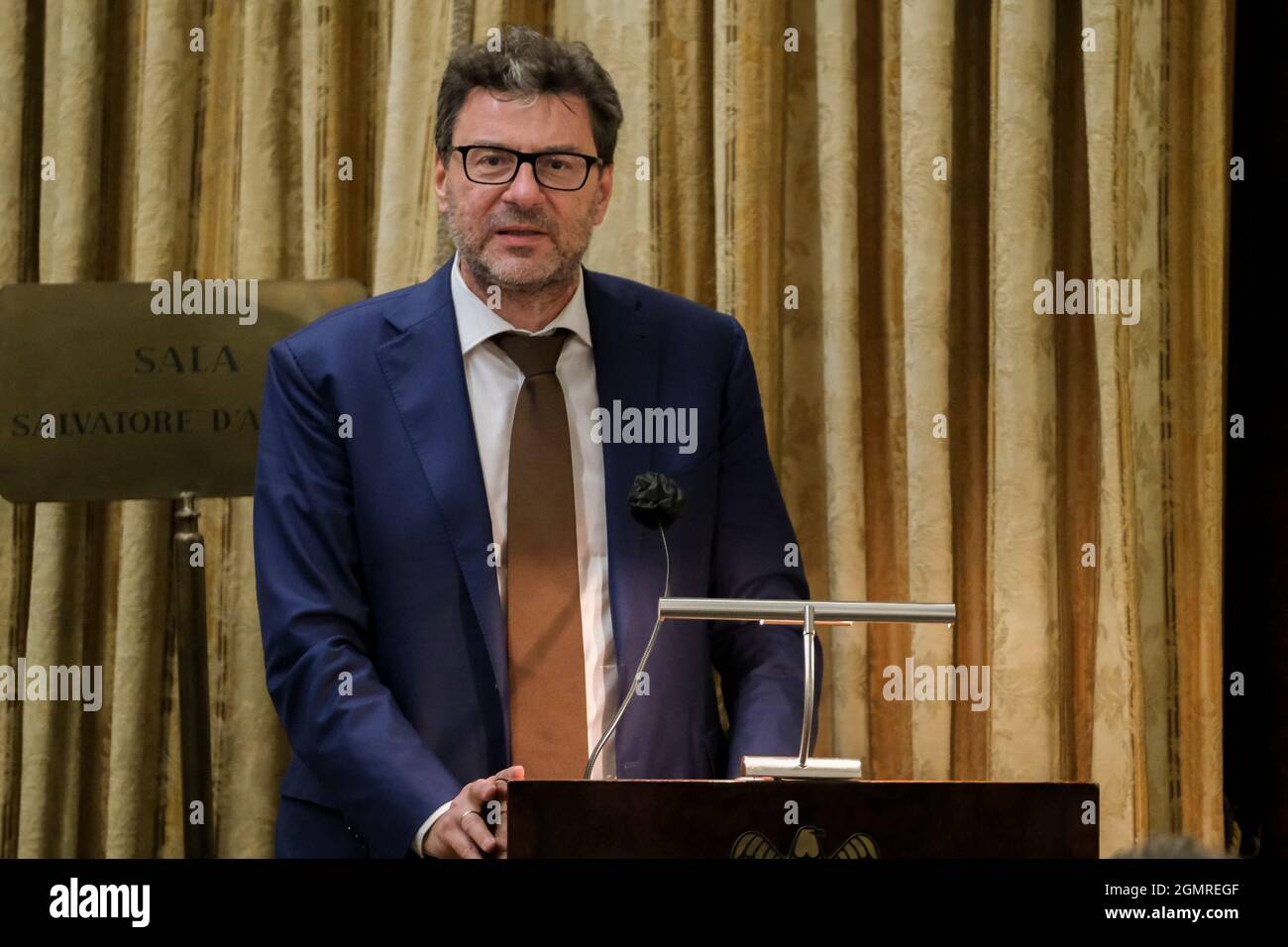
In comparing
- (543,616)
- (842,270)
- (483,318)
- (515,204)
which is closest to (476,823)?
(543,616)

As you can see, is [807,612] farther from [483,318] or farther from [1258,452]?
[1258,452]

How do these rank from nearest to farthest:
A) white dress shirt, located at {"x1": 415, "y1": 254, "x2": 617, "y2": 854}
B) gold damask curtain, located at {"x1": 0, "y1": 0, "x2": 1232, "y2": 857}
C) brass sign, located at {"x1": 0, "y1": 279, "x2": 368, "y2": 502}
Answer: white dress shirt, located at {"x1": 415, "y1": 254, "x2": 617, "y2": 854} → brass sign, located at {"x1": 0, "y1": 279, "x2": 368, "y2": 502} → gold damask curtain, located at {"x1": 0, "y1": 0, "x2": 1232, "y2": 857}

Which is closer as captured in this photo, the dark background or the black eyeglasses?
the black eyeglasses

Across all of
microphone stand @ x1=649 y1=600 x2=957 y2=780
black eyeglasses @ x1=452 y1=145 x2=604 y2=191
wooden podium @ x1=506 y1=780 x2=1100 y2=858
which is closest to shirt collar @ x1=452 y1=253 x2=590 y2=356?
black eyeglasses @ x1=452 y1=145 x2=604 y2=191

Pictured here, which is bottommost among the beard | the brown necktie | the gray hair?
the brown necktie

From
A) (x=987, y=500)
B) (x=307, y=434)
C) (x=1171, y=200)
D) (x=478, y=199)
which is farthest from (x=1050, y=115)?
(x=307, y=434)

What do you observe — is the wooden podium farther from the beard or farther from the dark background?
the dark background

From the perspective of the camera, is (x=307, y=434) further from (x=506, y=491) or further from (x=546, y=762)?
(x=546, y=762)

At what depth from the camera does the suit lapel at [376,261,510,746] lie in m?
2.13

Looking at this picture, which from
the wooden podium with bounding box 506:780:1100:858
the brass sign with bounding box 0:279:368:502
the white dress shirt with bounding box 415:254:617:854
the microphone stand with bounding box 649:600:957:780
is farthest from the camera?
the brass sign with bounding box 0:279:368:502

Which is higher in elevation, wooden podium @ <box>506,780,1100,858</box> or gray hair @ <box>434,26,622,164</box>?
gray hair @ <box>434,26,622,164</box>

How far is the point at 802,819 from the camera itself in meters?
1.58

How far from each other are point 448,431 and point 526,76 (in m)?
0.54

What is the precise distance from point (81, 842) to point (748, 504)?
1481 millimetres
